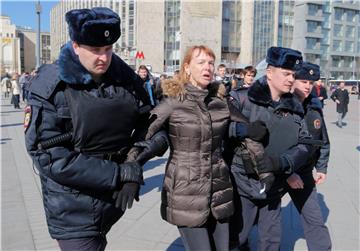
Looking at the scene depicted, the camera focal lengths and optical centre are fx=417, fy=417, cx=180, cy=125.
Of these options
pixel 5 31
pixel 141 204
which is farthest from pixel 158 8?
pixel 141 204

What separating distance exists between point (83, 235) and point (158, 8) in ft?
234

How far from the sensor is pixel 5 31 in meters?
107

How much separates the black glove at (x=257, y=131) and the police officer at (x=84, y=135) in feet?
3.20

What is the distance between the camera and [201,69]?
3010 mm

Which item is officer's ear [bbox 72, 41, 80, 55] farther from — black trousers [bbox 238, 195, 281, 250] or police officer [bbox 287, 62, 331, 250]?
police officer [bbox 287, 62, 331, 250]

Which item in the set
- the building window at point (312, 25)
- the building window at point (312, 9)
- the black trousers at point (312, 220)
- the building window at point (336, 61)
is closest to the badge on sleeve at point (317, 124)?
the black trousers at point (312, 220)

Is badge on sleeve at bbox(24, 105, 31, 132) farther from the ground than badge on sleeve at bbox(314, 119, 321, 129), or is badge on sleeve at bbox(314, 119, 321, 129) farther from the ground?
badge on sleeve at bbox(24, 105, 31, 132)

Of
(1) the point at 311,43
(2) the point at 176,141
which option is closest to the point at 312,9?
(1) the point at 311,43

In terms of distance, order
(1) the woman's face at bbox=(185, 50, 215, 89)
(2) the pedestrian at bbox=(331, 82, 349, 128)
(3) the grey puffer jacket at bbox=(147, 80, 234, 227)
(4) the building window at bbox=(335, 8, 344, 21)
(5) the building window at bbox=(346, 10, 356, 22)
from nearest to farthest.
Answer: (3) the grey puffer jacket at bbox=(147, 80, 234, 227), (1) the woman's face at bbox=(185, 50, 215, 89), (2) the pedestrian at bbox=(331, 82, 349, 128), (4) the building window at bbox=(335, 8, 344, 21), (5) the building window at bbox=(346, 10, 356, 22)

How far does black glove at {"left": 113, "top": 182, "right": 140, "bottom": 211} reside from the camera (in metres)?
2.22

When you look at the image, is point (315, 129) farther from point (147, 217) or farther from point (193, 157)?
point (147, 217)

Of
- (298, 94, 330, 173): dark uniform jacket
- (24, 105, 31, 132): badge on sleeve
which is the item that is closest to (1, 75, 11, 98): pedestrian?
(298, 94, 330, 173): dark uniform jacket

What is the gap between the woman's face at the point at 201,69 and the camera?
3.01 metres

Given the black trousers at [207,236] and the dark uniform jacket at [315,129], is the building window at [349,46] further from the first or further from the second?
the black trousers at [207,236]
